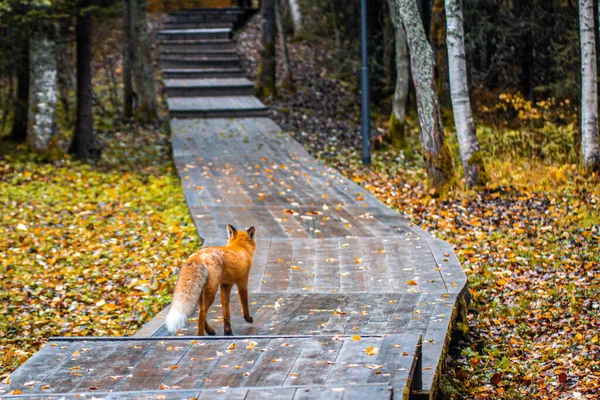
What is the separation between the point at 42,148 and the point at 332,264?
9391 millimetres

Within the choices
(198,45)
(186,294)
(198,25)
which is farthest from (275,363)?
(198,25)

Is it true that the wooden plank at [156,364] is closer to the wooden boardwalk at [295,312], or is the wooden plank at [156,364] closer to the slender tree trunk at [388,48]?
the wooden boardwalk at [295,312]

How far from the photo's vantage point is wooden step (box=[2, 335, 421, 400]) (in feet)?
16.4

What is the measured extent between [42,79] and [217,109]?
264 inches

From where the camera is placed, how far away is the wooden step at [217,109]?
72.9ft

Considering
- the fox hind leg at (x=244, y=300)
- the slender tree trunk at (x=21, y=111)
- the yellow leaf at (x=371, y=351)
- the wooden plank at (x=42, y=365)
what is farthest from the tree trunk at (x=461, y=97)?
the slender tree trunk at (x=21, y=111)

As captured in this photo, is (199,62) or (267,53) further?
(199,62)

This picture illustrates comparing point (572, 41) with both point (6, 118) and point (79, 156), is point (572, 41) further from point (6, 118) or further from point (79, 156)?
point (6, 118)

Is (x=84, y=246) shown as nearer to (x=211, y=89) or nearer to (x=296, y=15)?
(x=211, y=89)

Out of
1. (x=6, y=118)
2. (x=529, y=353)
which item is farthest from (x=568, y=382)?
(x=6, y=118)

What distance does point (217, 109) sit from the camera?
22.5 m

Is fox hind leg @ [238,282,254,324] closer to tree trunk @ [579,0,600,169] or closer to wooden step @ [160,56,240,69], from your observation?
tree trunk @ [579,0,600,169]

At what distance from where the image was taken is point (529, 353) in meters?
7.69

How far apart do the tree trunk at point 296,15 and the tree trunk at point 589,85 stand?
18.7 m
